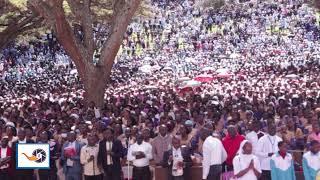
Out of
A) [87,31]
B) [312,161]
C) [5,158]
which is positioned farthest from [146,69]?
[312,161]

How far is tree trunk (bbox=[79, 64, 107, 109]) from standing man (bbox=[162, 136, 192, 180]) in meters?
8.78

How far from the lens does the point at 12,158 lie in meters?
11.0

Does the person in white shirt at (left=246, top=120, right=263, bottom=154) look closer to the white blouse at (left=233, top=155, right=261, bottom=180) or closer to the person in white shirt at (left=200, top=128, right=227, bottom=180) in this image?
the person in white shirt at (left=200, top=128, right=227, bottom=180)

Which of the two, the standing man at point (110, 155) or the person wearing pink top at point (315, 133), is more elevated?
the person wearing pink top at point (315, 133)

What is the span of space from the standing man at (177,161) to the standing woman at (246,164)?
116cm

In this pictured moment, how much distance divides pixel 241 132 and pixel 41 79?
25.4 metres

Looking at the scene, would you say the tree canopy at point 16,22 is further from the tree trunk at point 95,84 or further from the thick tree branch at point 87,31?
the tree trunk at point 95,84

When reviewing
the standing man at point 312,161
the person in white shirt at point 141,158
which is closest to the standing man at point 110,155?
the person in white shirt at point 141,158

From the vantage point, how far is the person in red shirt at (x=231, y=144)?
420 inches

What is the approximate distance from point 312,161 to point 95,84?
10693 mm

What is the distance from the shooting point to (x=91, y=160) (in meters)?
11.1

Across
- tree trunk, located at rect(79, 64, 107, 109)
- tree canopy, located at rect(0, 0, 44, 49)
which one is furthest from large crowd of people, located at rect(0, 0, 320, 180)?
tree canopy, located at rect(0, 0, 44, 49)

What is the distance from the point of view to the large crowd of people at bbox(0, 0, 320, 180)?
10.7 metres

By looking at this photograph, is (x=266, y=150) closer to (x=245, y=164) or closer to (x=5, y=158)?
(x=245, y=164)
